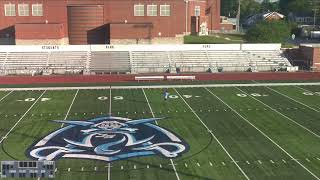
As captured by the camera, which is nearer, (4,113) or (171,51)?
(4,113)

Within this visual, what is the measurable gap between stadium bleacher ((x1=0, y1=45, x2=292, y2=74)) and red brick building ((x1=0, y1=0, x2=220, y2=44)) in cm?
686

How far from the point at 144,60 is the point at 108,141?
26.5 meters

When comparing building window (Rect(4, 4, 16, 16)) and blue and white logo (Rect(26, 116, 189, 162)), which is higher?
building window (Rect(4, 4, 16, 16))

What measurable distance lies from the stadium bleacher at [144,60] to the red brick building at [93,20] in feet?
22.5

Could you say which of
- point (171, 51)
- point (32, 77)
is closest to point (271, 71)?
point (171, 51)

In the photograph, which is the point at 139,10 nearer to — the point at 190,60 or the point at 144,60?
the point at 144,60

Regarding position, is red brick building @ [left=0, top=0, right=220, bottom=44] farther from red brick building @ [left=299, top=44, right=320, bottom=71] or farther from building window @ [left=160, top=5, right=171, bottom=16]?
red brick building @ [left=299, top=44, right=320, bottom=71]

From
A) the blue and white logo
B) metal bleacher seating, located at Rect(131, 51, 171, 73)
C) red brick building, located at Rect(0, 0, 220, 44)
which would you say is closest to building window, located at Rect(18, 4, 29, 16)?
red brick building, located at Rect(0, 0, 220, 44)

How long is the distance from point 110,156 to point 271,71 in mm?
30341

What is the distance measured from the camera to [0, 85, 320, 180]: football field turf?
64.8 feet

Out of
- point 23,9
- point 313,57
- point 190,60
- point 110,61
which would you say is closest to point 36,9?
point 23,9

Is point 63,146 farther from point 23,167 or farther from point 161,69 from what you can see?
point 161,69

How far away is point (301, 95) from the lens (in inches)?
1401

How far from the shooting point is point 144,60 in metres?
49.7
